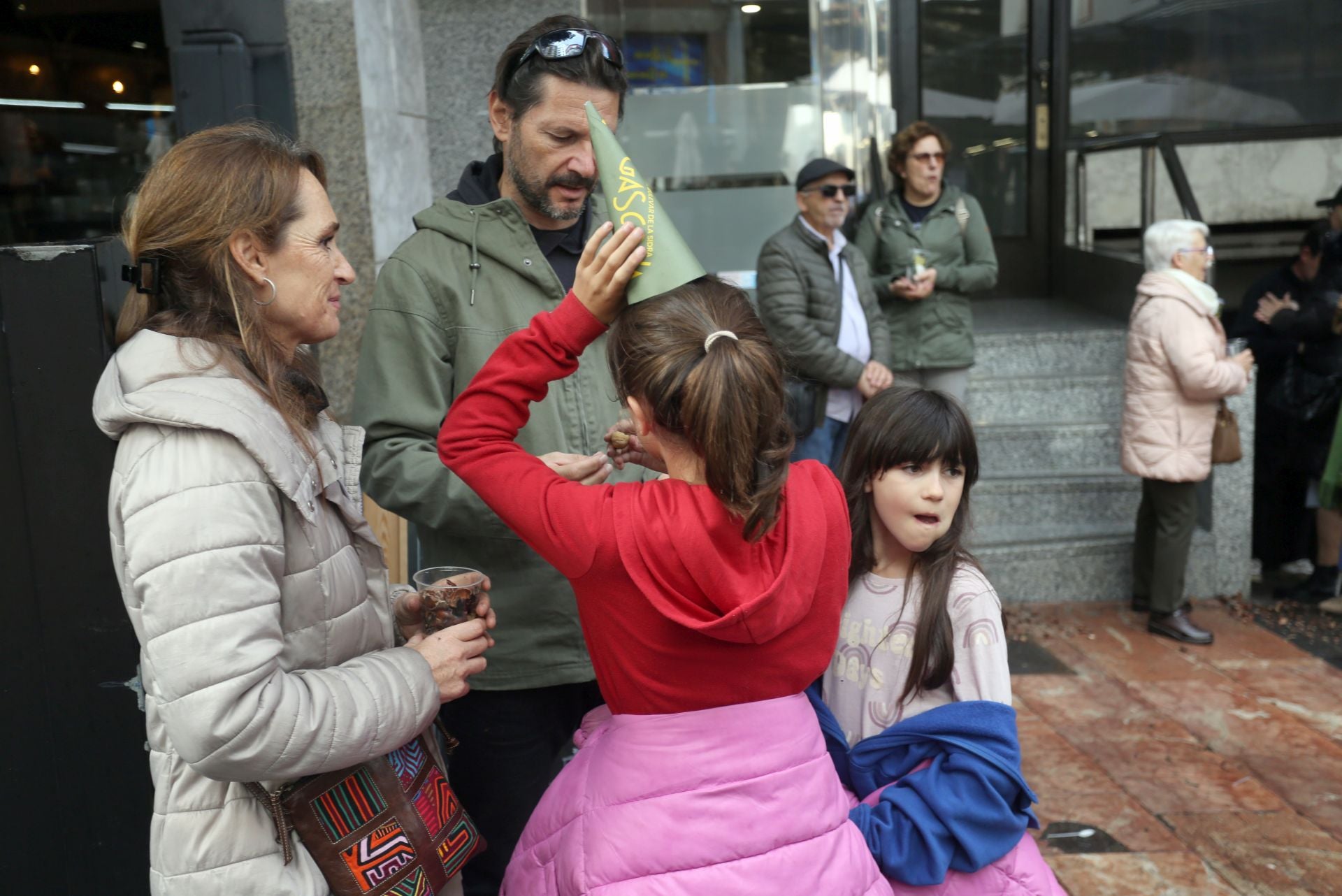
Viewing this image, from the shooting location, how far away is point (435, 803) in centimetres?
190

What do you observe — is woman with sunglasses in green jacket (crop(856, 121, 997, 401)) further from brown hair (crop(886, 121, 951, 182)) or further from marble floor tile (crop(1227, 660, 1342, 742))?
marble floor tile (crop(1227, 660, 1342, 742))

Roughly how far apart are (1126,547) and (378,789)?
17.1ft

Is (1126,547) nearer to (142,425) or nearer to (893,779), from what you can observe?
(893,779)

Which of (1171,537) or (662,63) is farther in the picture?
(662,63)

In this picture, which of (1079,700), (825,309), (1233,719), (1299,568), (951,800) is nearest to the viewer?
(951,800)

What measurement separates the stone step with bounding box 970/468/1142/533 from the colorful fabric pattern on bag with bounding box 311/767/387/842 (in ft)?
16.9

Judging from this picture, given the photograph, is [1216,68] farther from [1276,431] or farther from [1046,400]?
[1276,431]

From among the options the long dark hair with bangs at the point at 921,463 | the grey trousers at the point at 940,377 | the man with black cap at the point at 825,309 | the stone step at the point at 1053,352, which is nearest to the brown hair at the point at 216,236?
the long dark hair with bangs at the point at 921,463

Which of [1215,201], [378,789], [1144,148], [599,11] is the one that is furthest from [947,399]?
[1215,201]

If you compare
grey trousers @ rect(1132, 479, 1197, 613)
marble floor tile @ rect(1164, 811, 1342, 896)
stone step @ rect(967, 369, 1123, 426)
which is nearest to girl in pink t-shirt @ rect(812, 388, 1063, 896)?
marble floor tile @ rect(1164, 811, 1342, 896)

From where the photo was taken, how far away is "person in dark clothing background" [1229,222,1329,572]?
628cm

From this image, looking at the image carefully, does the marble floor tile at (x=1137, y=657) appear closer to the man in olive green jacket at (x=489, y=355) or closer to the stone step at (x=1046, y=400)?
the stone step at (x=1046, y=400)

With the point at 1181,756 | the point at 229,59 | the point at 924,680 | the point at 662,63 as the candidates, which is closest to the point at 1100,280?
the point at 662,63

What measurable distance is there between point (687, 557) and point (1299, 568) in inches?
250
